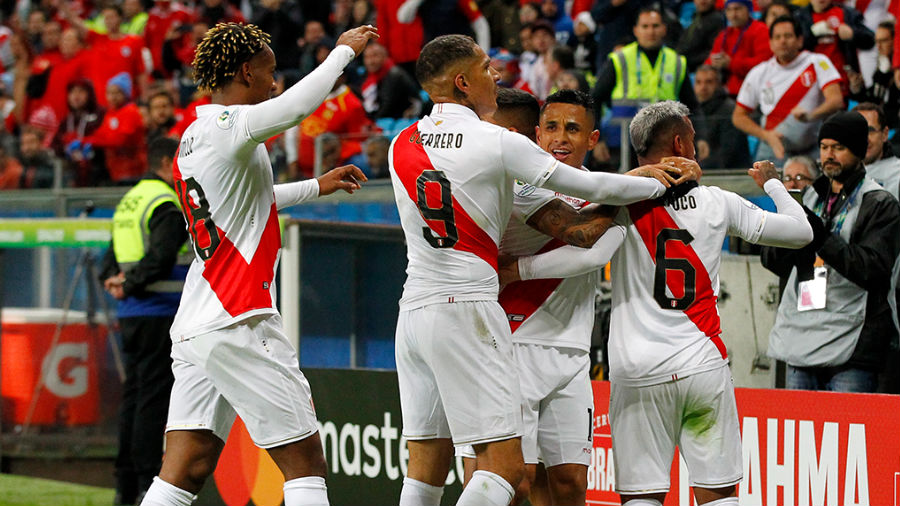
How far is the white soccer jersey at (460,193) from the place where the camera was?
4.88 meters

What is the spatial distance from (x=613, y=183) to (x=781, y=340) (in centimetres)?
254

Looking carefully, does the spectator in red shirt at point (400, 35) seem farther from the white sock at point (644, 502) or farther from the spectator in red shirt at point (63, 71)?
the white sock at point (644, 502)

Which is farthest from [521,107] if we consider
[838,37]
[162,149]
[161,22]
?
[161,22]

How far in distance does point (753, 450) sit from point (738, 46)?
18.4 feet

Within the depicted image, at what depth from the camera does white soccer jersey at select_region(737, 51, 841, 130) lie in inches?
369

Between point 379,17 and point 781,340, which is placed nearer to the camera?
point 781,340

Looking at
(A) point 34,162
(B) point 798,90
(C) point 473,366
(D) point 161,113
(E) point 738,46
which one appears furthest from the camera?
(A) point 34,162

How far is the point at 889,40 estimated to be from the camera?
965cm

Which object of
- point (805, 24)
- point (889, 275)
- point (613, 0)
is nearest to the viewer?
point (889, 275)

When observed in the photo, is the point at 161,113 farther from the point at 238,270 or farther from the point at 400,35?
the point at 238,270

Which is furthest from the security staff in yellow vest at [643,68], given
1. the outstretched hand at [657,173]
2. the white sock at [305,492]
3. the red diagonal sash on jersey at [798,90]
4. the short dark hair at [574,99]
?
the white sock at [305,492]

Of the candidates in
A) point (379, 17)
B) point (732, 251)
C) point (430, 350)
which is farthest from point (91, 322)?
point (430, 350)

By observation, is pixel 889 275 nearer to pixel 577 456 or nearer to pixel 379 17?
pixel 577 456

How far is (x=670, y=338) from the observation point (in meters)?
5.09
